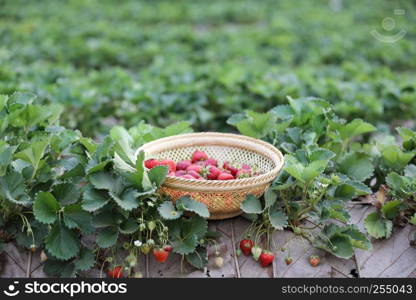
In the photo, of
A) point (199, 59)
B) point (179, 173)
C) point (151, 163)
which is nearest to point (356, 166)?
point (179, 173)

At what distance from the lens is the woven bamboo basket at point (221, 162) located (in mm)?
2369

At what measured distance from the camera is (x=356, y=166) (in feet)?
9.27

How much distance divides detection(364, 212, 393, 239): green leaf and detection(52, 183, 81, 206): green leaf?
4.31 feet

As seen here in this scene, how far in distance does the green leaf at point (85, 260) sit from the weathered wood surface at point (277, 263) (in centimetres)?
10

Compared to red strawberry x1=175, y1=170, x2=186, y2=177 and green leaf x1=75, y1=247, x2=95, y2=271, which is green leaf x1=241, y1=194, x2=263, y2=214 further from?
green leaf x1=75, y1=247, x2=95, y2=271

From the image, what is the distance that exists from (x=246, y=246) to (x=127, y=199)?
0.57 m

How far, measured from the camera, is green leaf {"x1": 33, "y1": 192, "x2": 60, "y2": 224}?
225cm

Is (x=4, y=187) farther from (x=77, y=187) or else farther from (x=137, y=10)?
(x=137, y=10)

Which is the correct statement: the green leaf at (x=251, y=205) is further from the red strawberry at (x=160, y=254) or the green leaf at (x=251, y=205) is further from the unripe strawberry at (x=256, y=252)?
the red strawberry at (x=160, y=254)

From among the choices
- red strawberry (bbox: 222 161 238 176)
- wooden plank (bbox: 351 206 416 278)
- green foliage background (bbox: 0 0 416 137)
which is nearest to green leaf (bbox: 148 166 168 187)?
red strawberry (bbox: 222 161 238 176)

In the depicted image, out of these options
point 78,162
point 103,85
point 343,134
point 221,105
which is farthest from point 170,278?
point 103,85

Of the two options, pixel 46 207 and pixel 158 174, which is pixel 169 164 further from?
pixel 46 207

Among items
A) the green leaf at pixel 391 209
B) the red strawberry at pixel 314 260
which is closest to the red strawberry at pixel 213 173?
the red strawberry at pixel 314 260

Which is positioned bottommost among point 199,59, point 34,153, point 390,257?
point 199,59
